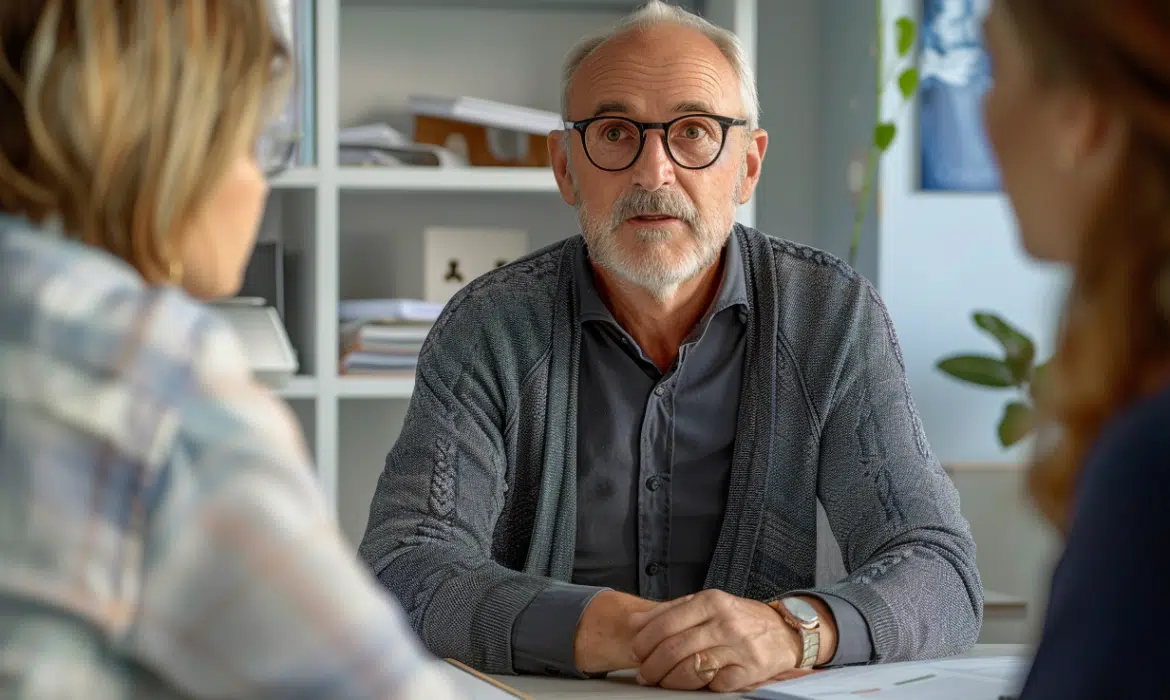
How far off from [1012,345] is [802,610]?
1.55 meters

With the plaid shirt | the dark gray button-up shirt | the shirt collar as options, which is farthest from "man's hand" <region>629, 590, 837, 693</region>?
the plaid shirt

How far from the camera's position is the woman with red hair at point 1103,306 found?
1.74ft

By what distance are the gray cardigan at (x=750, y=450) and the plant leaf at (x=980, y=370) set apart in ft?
3.29

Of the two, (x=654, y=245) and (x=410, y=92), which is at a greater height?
(x=410, y=92)

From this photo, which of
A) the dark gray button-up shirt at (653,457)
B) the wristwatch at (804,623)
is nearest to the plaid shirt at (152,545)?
the wristwatch at (804,623)

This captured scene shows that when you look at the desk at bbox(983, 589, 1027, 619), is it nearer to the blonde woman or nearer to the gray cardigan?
the gray cardigan

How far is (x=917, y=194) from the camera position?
2.82m

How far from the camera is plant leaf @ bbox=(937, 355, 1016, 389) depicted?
2.64 metres

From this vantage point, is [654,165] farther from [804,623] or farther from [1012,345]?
[1012,345]

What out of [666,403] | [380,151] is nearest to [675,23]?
[666,403]

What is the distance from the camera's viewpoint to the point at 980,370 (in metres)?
2.65

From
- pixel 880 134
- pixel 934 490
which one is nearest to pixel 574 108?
pixel 934 490

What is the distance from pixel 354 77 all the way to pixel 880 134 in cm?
114

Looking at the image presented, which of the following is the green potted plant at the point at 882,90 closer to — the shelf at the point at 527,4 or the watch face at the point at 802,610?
→ the shelf at the point at 527,4
